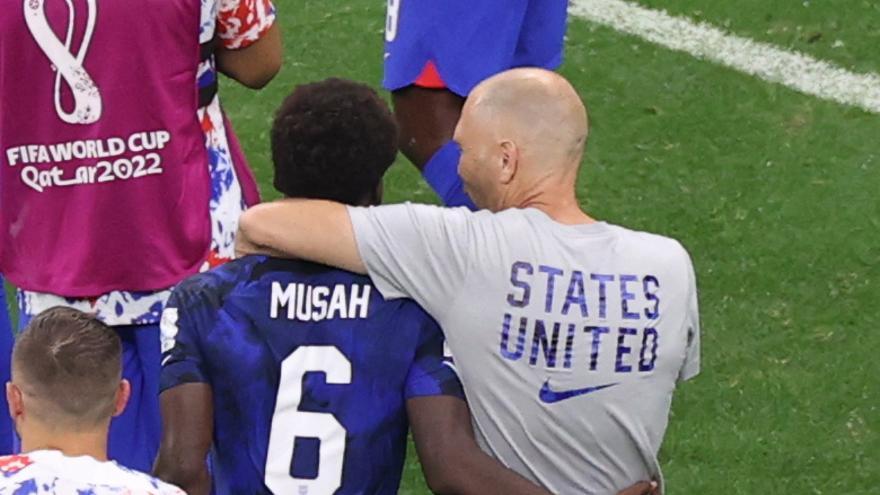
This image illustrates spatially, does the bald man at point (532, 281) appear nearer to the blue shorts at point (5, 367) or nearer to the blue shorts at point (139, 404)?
the blue shorts at point (139, 404)

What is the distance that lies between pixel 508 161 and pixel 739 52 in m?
4.55

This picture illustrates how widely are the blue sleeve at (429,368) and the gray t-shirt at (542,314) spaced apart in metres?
0.02

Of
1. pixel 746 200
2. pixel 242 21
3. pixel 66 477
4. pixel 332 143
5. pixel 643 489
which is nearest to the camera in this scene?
pixel 66 477

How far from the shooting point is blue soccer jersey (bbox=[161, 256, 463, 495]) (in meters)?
3.36

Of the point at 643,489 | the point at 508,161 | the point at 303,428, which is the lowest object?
the point at 643,489

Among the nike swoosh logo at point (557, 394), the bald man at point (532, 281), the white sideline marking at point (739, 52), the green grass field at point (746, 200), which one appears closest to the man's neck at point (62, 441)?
the bald man at point (532, 281)

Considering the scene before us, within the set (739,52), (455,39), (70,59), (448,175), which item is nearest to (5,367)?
(70,59)

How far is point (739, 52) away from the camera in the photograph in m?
7.78

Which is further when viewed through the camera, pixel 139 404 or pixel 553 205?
pixel 139 404

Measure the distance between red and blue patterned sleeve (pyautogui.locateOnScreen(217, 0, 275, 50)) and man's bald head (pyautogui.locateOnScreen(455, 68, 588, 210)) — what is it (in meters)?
0.83

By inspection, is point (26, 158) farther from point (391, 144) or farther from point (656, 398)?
point (656, 398)

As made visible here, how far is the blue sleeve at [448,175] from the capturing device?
4.33m

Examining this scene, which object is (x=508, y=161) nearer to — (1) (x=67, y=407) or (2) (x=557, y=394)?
(2) (x=557, y=394)

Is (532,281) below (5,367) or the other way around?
the other way around
